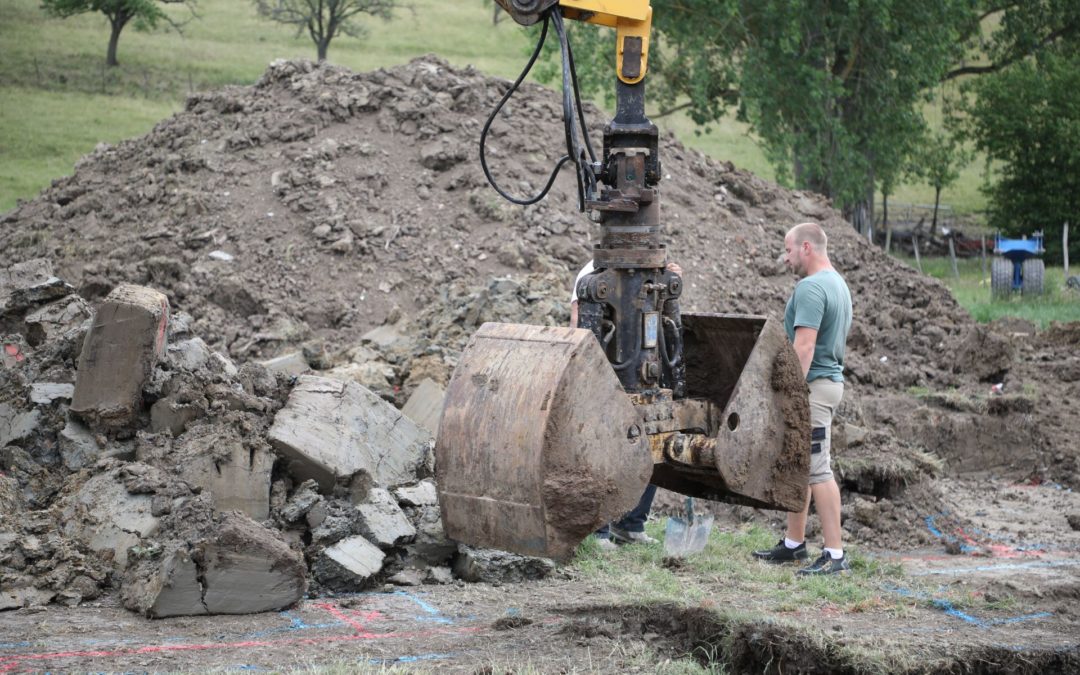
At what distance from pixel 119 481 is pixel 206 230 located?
21.0 feet

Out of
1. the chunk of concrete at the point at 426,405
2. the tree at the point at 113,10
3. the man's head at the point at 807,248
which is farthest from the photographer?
the tree at the point at 113,10

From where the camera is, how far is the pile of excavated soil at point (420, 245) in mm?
10812

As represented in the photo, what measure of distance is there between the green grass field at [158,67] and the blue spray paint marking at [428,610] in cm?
1667

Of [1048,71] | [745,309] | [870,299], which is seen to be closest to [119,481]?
[745,309]

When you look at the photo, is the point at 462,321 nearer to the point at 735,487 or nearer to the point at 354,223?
the point at 354,223

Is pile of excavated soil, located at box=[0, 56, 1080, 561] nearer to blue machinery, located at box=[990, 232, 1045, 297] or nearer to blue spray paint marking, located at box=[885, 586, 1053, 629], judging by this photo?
blue spray paint marking, located at box=[885, 586, 1053, 629]

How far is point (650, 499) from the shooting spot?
25.2 ft

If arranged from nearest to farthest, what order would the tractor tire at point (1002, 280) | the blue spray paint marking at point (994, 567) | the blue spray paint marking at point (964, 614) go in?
the blue spray paint marking at point (964, 614)
the blue spray paint marking at point (994, 567)
the tractor tire at point (1002, 280)

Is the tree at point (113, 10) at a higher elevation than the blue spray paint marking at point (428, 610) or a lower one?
higher

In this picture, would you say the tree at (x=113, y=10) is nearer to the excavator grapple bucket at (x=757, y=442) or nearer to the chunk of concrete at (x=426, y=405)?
the chunk of concrete at (x=426, y=405)

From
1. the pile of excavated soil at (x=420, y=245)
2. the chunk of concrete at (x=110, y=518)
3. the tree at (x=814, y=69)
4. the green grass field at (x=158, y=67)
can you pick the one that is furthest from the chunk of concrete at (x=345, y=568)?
the green grass field at (x=158, y=67)

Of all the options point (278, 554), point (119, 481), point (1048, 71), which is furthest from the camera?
point (1048, 71)

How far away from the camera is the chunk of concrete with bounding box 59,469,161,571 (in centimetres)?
639

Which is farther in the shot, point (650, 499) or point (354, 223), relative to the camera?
point (354, 223)
